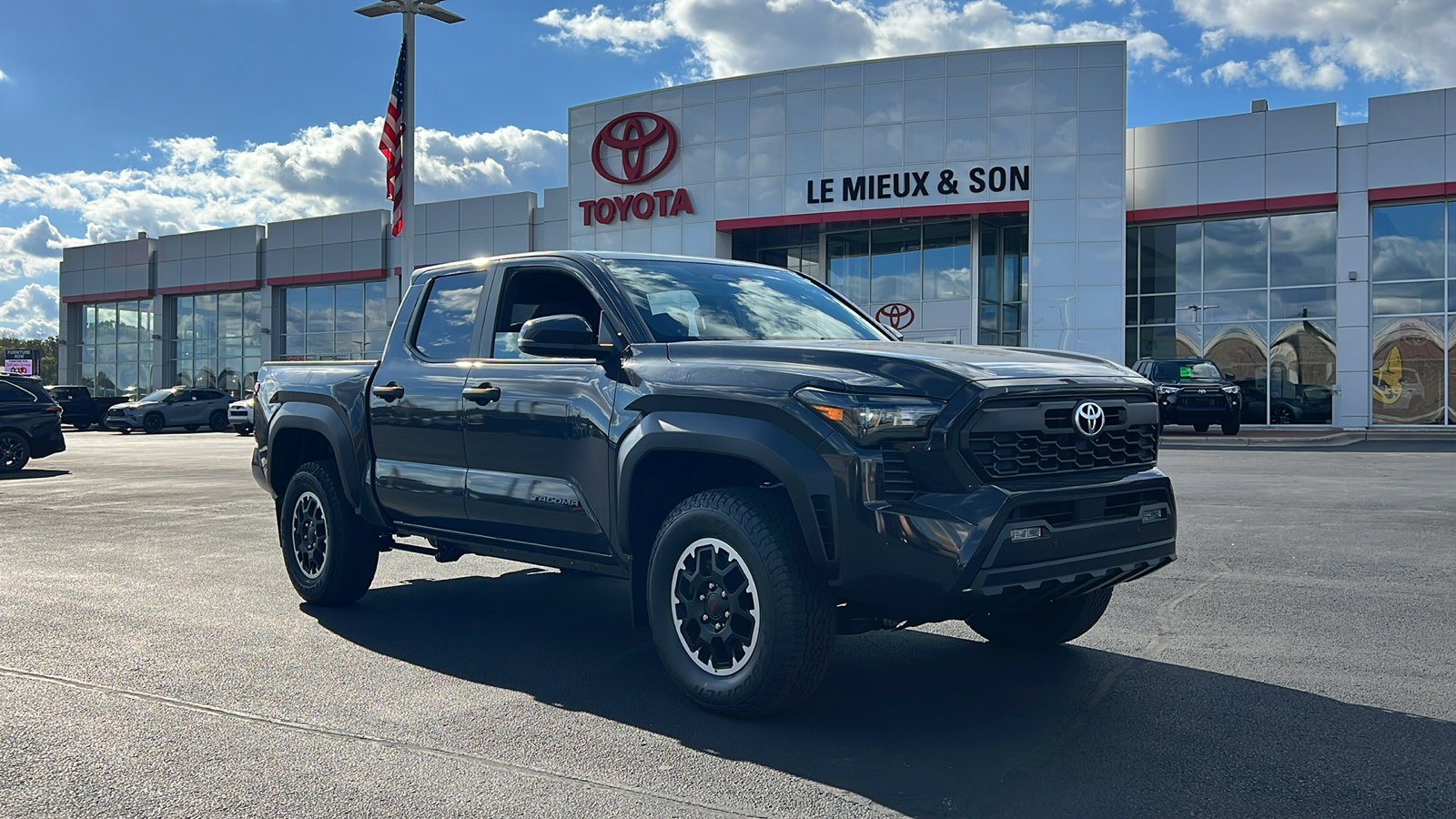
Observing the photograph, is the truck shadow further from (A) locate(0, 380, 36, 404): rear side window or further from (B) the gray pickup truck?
(A) locate(0, 380, 36, 404): rear side window

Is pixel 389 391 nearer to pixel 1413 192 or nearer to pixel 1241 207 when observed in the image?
pixel 1241 207

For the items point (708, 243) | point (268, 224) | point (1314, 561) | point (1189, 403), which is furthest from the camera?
point (268, 224)

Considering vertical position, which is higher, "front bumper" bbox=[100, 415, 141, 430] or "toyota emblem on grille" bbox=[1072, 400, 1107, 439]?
"toyota emblem on grille" bbox=[1072, 400, 1107, 439]

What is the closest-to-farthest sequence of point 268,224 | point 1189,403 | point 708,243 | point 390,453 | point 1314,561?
point 390,453, point 1314,561, point 1189,403, point 708,243, point 268,224

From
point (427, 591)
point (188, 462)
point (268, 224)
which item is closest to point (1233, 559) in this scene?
point (427, 591)

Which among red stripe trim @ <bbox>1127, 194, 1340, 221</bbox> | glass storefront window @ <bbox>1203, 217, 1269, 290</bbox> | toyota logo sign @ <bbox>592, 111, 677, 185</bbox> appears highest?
toyota logo sign @ <bbox>592, 111, 677, 185</bbox>

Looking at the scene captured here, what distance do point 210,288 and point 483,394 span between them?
54281 mm

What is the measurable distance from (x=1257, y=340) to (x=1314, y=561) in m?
27.9

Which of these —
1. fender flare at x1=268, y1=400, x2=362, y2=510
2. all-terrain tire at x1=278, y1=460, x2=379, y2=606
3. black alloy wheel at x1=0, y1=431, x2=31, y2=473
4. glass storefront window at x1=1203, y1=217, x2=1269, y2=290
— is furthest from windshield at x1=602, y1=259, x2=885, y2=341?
glass storefront window at x1=1203, y1=217, x2=1269, y2=290

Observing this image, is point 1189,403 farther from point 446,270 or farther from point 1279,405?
point 446,270

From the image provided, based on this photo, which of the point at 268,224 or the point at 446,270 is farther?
the point at 268,224

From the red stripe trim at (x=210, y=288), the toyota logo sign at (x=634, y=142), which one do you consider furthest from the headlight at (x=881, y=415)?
the red stripe trim at (x=210, y=288)

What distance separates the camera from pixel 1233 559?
849 cm

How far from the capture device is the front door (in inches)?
203
